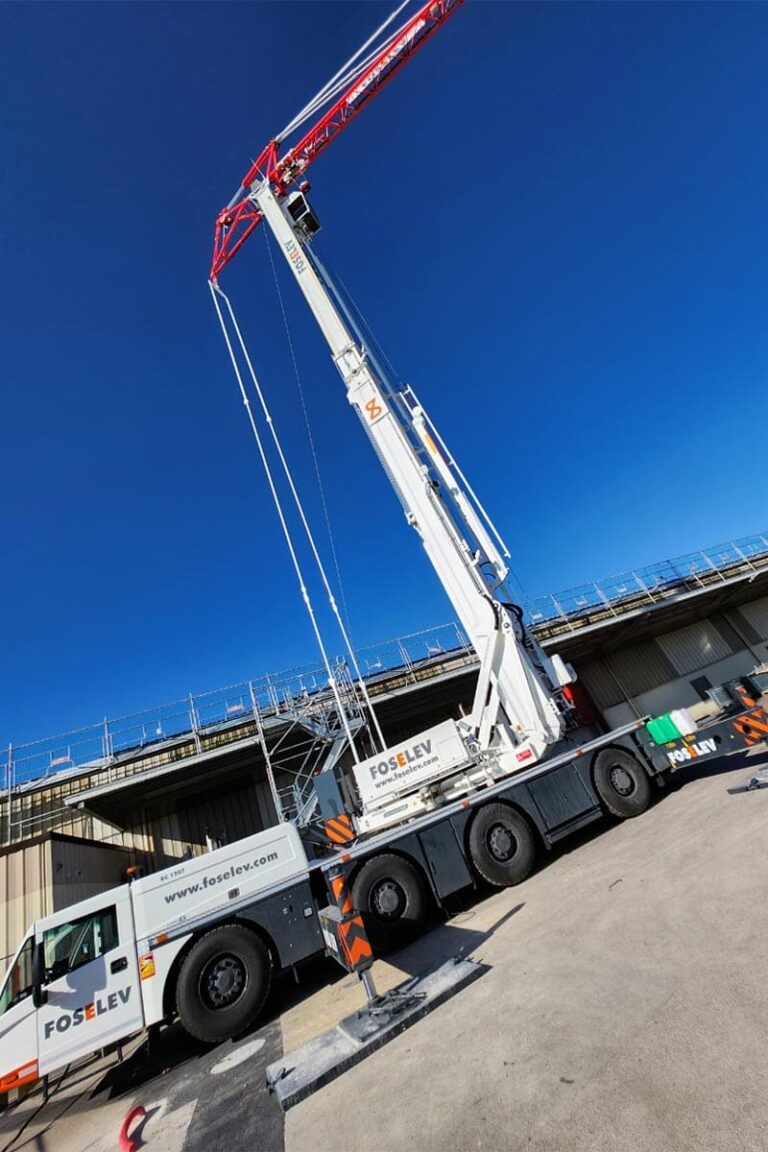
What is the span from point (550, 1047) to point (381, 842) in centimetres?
435

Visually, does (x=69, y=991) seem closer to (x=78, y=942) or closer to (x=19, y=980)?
(x=78, y=942)

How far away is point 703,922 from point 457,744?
4.90m

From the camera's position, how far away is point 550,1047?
333 cm

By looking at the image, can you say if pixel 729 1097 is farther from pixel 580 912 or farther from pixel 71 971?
pixel 71 971

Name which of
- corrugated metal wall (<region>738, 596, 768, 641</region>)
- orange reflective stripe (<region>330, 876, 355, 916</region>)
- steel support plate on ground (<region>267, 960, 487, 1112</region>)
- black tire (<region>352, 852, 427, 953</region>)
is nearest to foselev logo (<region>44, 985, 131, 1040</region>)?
steel support plate on ground (<region>267, 960, 487, 1112</region>)

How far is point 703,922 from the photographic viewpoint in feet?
14.1

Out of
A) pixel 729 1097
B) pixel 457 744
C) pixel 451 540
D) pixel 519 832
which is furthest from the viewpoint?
pixel 451 540

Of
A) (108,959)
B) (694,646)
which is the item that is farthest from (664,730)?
(694,646)

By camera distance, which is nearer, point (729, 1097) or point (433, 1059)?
point (729, 1097)

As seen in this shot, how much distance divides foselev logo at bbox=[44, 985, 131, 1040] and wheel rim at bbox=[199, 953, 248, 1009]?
39.3 inches

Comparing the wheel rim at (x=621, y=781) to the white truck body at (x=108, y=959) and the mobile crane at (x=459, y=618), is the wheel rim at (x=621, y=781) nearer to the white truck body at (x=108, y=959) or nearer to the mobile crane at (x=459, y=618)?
the mobile crane at (x=459, y=618)

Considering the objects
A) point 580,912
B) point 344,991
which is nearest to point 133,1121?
point 344,991

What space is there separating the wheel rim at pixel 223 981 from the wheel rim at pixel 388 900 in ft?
6.44

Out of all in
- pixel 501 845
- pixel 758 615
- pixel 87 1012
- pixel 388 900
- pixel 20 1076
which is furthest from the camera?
pixel 758 615
